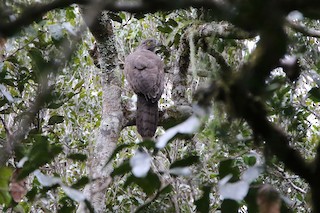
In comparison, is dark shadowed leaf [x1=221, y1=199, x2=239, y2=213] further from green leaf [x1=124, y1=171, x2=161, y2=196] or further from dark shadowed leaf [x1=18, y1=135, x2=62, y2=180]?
dark shadowed leaf [x1=18, y1=135, x2=62, y2=180]

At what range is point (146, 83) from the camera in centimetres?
405

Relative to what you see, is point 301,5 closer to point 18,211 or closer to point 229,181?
point 229,181

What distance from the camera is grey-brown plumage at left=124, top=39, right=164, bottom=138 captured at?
3467mm

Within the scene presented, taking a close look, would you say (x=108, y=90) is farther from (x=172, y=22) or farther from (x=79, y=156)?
(x=79, y=156)

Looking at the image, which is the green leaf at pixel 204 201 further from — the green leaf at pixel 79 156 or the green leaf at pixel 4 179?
the green leaf at pixel 4 179

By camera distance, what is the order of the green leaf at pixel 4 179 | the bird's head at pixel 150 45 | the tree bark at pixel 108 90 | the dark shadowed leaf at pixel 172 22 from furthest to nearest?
the bird's head at pixel 150 45
the dark shadowed leaf at pixel 172 22
the tree bark at pixel 108 90
the green leaf at pixel 4 179

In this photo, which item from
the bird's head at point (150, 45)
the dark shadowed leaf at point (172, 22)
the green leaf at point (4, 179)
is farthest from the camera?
the bird's head at point (150, 45)

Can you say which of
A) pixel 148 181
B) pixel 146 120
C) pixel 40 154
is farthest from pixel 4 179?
pixel 146 120

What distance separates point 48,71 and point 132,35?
4901 mm

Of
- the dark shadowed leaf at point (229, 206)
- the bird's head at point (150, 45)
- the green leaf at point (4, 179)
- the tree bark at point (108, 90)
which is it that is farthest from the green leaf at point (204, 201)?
the bird's head at point (150, 45)

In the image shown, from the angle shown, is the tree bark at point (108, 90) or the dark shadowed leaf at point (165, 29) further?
the dark shadowed leaf at point (165, 29)

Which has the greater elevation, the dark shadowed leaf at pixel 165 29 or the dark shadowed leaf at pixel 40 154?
the dark shadowed leaf at pixel 40 154

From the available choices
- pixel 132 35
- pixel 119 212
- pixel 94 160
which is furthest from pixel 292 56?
pixel 132 35

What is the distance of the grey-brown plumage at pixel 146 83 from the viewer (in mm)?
3467
